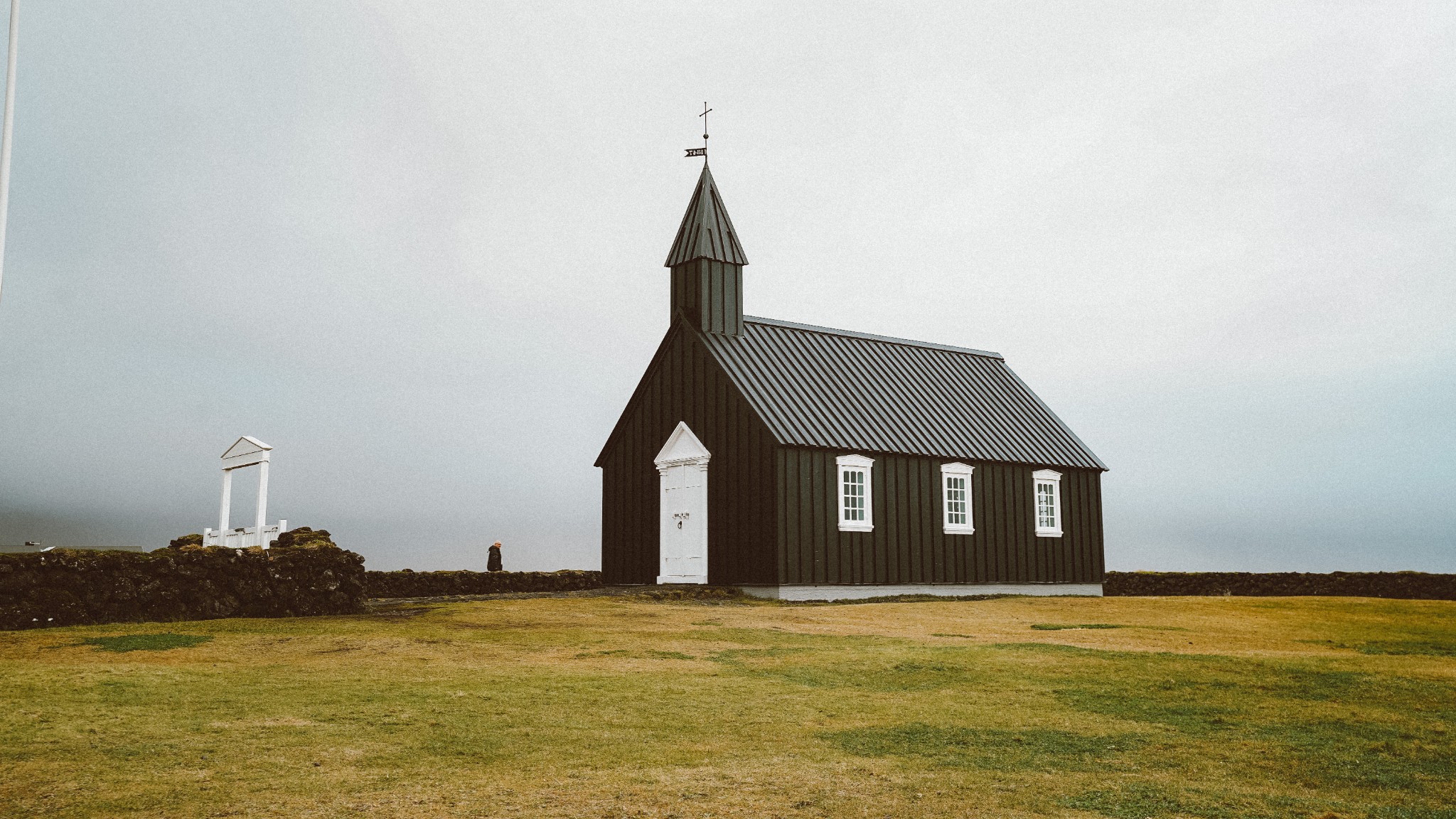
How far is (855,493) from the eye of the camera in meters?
27.6

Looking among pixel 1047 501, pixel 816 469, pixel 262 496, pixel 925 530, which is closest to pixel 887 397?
pixel 925 530

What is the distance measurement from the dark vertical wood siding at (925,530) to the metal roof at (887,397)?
0.52 metres

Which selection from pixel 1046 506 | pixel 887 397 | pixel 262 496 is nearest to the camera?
pixel 262 496

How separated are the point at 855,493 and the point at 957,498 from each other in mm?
4002

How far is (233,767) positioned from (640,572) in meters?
21.9

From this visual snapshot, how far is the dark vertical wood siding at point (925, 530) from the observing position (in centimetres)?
2609

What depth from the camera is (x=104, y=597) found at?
1736 cm

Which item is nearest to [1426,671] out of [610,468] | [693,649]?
[693,649]

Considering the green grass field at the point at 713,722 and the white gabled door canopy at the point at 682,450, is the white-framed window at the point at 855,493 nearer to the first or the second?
the white gabled door canopy at the point at 682,450

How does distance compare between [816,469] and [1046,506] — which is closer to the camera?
[816,469]

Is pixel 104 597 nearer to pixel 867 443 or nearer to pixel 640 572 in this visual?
pixel 640 572

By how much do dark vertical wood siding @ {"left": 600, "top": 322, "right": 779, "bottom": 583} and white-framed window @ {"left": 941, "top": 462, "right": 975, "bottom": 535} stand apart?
6.15 meters

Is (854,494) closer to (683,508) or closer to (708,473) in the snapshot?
(708,473)

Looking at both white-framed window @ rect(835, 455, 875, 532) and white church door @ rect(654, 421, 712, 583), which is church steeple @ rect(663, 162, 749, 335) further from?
white-framed window @ rect(835, 455, 875, 532)
